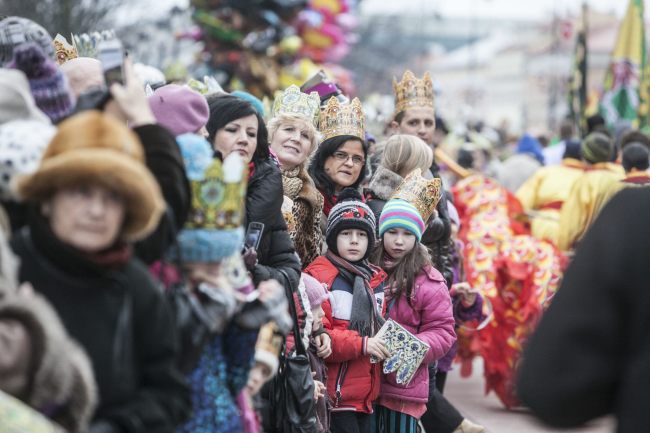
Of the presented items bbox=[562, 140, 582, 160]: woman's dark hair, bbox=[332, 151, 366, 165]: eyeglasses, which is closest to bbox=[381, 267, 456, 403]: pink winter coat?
bbox=[332, 151, 366, 165]: eyeglasses

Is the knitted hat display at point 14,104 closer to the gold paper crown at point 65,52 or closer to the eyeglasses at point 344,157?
the gold paper crown at point 65,52

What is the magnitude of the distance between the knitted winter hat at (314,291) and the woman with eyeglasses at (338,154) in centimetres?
115

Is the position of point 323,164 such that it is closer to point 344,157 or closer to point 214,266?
point 344,157

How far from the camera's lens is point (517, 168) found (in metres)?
15.3

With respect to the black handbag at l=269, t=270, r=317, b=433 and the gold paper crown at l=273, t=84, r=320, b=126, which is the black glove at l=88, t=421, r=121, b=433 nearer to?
the black handbag at l=269, t=270, r=317, b=433

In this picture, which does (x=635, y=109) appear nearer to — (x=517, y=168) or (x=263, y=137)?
(x=517, y=168)

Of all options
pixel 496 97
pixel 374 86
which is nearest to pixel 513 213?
pixel 374 86

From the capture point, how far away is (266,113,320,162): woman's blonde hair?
7.62 metres

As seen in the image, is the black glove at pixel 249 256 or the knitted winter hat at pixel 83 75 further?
the black glove at pixel 249 256

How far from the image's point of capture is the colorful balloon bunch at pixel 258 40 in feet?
66.7

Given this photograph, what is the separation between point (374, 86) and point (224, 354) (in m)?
55.7

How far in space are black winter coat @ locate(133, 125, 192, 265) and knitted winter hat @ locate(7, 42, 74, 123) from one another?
52 centimetres

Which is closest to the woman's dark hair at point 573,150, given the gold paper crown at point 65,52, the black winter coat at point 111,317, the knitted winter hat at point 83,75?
the gold paper crown at point 65,52

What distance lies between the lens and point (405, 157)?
841cm
